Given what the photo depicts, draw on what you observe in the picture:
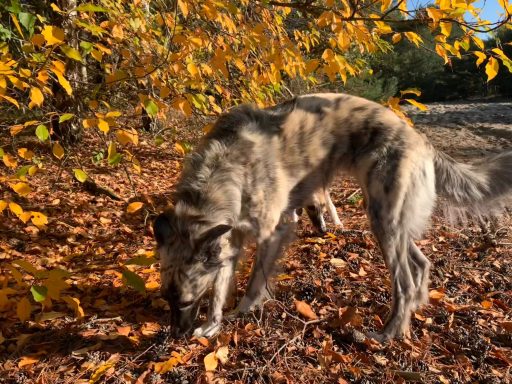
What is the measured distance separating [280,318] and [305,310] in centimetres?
21

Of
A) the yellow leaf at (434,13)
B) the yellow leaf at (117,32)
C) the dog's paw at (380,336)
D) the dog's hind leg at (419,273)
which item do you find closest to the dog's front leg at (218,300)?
the dog's paw at (380,336)

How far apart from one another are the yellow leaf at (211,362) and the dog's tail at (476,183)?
2212mm

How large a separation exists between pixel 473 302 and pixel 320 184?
1.60 metres

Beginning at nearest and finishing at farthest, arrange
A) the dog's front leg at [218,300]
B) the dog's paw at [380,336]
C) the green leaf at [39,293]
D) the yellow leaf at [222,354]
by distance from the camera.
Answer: the green leaf at [39,293] < the yellow leaf at [222,354] < the dog's paw at [380,336] < the dog's front leg at [218,300]

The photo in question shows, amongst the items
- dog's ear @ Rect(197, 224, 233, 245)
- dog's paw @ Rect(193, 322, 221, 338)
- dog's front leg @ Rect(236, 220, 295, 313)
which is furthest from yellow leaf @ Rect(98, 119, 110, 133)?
dog's paw @ Rect(193, 322, 221, 338)

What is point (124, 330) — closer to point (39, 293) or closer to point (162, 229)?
point (162, 229)

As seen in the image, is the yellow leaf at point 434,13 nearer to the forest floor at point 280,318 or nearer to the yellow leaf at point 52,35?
the forest floor at point 280,318

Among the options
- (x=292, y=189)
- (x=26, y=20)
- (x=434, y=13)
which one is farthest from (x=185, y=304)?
(x=434, y=13)

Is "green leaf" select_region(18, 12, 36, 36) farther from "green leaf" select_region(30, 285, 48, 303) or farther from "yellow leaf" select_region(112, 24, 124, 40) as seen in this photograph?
"green leaf" select_region(30, 285, 48, 303)

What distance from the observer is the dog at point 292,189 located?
121 inches

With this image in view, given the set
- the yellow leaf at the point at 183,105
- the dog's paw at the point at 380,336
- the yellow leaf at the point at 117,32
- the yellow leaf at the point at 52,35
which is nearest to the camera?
the yellow leaf at the point at 52,35

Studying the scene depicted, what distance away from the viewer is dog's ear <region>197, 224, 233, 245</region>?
280cm

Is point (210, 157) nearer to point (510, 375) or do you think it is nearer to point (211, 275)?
point (211, 275)

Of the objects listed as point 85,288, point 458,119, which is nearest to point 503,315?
point 85,288
